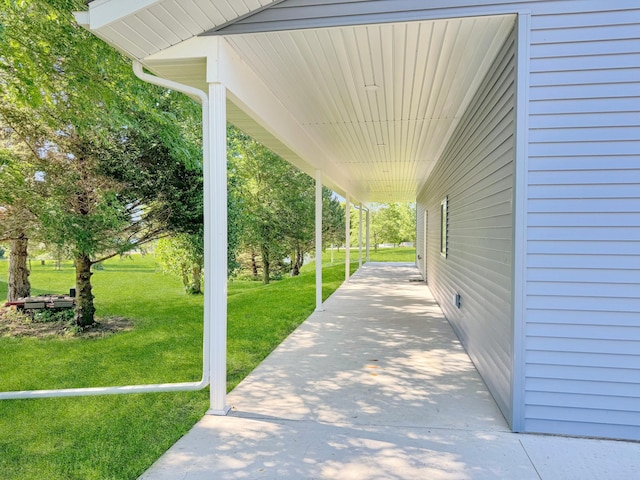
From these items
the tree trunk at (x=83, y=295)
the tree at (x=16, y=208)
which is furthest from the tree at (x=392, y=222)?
the tree trunk at (x=83, y=295)

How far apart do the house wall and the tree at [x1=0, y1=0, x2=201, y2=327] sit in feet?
11.0

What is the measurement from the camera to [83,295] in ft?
20.2

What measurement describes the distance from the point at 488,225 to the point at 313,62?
1994 millimetres

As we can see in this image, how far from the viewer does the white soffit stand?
2.78m

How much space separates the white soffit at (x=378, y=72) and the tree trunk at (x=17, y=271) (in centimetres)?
525

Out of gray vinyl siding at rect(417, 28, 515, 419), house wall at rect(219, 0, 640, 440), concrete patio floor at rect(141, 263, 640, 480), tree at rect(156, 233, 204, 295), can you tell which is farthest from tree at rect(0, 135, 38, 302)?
gray vinyl siding at rect(417, 28, 515, 419)

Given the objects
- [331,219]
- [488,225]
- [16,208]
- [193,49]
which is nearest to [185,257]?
[16,208]

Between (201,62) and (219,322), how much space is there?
1922 mm

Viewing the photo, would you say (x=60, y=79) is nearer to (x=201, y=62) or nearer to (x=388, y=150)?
(x=201, y=62)

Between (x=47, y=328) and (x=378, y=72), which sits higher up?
(x=378, y=72)

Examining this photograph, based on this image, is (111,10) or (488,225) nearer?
(111,10)

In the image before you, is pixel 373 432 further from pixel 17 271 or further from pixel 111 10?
pixel 17 271

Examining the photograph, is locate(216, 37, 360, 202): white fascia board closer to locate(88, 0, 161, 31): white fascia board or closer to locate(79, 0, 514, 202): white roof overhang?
locate(79, 0, 514, 202): white roof overhang

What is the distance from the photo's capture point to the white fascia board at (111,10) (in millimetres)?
2408
